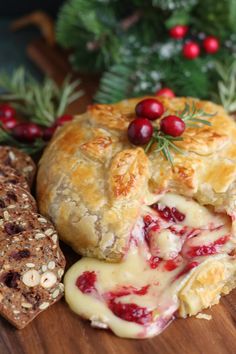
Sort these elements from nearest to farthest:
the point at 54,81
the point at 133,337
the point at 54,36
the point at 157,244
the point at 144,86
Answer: the point at 133,337, the point at 157,244, the point at 144,86, the point at 54,81, the point at 54,36

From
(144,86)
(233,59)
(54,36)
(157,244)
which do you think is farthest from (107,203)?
(54,36)

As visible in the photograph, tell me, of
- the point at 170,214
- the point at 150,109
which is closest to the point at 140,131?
the point at 150,109

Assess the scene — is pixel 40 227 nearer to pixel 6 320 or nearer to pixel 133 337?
pixel 6 320

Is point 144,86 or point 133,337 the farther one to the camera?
point 144,86

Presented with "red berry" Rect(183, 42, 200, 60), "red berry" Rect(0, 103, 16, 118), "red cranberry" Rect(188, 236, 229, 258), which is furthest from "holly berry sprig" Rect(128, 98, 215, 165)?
"red berry" Rect(183, 42, 200, 60)

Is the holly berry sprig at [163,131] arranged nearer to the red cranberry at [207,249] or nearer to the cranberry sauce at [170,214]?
the cranberry sauce at [170,214]

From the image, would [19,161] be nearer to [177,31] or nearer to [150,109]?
[150,109]

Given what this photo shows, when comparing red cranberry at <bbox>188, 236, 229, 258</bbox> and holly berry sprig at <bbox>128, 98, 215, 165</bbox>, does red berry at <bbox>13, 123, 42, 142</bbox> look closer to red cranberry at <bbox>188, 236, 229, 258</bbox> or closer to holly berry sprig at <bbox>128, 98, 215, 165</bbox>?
holly berry sprig at <bbox>128, 98, 215, 165</bbox>
